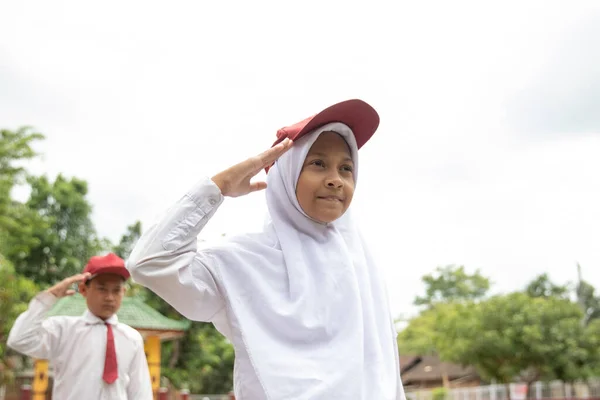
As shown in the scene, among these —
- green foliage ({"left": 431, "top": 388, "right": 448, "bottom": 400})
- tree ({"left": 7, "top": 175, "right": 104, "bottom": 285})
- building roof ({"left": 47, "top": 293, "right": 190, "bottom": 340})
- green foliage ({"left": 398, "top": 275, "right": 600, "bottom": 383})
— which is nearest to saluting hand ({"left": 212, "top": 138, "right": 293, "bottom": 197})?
building roof ({"left": 47, "top": 293, "right": 190, "bottom": 340})

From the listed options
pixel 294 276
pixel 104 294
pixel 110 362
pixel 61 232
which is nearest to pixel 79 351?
pixel 110 362

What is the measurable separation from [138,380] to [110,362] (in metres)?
0.27

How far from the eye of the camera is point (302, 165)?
260 centimetres

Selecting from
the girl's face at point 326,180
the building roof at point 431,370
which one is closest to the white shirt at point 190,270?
the girl's face at point 326,180

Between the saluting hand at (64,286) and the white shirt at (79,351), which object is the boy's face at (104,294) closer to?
the white shirt at (79,351)

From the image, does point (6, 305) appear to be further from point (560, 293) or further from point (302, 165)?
point (560, 293)

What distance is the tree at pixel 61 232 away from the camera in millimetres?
24656

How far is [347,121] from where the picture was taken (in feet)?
8.93

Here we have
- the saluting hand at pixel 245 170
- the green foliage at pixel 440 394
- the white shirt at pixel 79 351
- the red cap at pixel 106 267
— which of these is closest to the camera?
the saluting hand at pixel 245 170

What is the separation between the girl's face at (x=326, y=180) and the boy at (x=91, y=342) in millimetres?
2603

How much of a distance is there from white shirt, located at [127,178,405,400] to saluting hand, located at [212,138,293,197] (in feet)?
0.24

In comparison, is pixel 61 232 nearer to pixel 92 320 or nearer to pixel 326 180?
pixel 92 320

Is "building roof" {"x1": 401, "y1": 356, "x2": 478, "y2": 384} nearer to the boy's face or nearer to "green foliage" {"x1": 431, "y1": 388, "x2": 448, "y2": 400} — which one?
"green foliage" {"x1": 431, "y1": 388, "x2": 448, "y2": 400}

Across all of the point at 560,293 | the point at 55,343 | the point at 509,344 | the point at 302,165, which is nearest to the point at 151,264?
the point at 302,165
